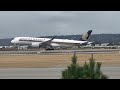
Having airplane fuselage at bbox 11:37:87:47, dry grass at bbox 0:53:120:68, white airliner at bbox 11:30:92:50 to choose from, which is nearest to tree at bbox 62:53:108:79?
dry grass at bbox 0:53:120:68

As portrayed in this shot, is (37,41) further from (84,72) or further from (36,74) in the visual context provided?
(84,72)

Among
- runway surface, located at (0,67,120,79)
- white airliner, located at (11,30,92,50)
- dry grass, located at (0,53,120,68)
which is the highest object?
white airliner, located at (11,30,92,50)

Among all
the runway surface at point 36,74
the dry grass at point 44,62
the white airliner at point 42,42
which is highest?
the white airliner at point 42,42

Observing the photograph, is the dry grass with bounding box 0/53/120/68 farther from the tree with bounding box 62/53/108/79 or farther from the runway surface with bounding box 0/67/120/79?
the tree with bounding box 62/53/108/79

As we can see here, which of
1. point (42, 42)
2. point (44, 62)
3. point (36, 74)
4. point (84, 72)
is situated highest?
point (84, 72)

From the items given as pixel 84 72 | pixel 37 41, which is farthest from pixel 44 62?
pixel 37 41

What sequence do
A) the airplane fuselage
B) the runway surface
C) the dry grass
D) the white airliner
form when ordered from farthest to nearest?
the airplane fuselage → the white airliner → the dry grass → the runway surface

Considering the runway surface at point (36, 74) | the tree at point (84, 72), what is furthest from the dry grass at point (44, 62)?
the tree at point (84, 72)

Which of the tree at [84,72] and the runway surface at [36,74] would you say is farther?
the runway surface at [36,74]

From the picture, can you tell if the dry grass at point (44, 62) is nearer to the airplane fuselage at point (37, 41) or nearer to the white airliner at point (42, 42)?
the white airliner at point (42, 42)
